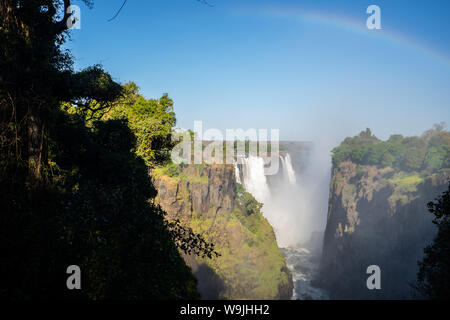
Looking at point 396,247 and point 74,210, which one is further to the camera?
point 396,247

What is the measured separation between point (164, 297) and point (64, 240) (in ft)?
7.79

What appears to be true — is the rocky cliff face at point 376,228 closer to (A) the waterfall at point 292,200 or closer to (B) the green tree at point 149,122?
(A) the waterfall at point 292,200

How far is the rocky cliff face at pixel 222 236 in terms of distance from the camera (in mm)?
38375

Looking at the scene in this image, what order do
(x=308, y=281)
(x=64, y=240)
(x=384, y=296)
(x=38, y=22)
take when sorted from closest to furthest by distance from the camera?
(x=64, y=240), (x=38, y=22), (x=384, y=296), (x=308, y=281)

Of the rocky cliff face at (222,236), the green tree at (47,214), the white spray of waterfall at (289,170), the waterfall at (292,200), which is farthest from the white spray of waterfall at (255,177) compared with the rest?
the green tree at (47,214)

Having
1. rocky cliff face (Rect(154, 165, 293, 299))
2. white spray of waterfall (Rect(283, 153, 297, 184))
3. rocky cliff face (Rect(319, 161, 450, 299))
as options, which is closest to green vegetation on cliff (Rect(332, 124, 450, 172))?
rocky cliff face (Rect(319, 161, 450, 299))

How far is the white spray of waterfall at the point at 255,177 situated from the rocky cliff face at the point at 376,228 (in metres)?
21.9

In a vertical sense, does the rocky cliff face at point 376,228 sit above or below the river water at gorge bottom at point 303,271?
above

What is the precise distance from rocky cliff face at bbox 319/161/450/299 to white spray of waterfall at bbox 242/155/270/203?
21948 millimetres

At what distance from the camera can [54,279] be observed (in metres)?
4.25

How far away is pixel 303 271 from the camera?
60.2m
